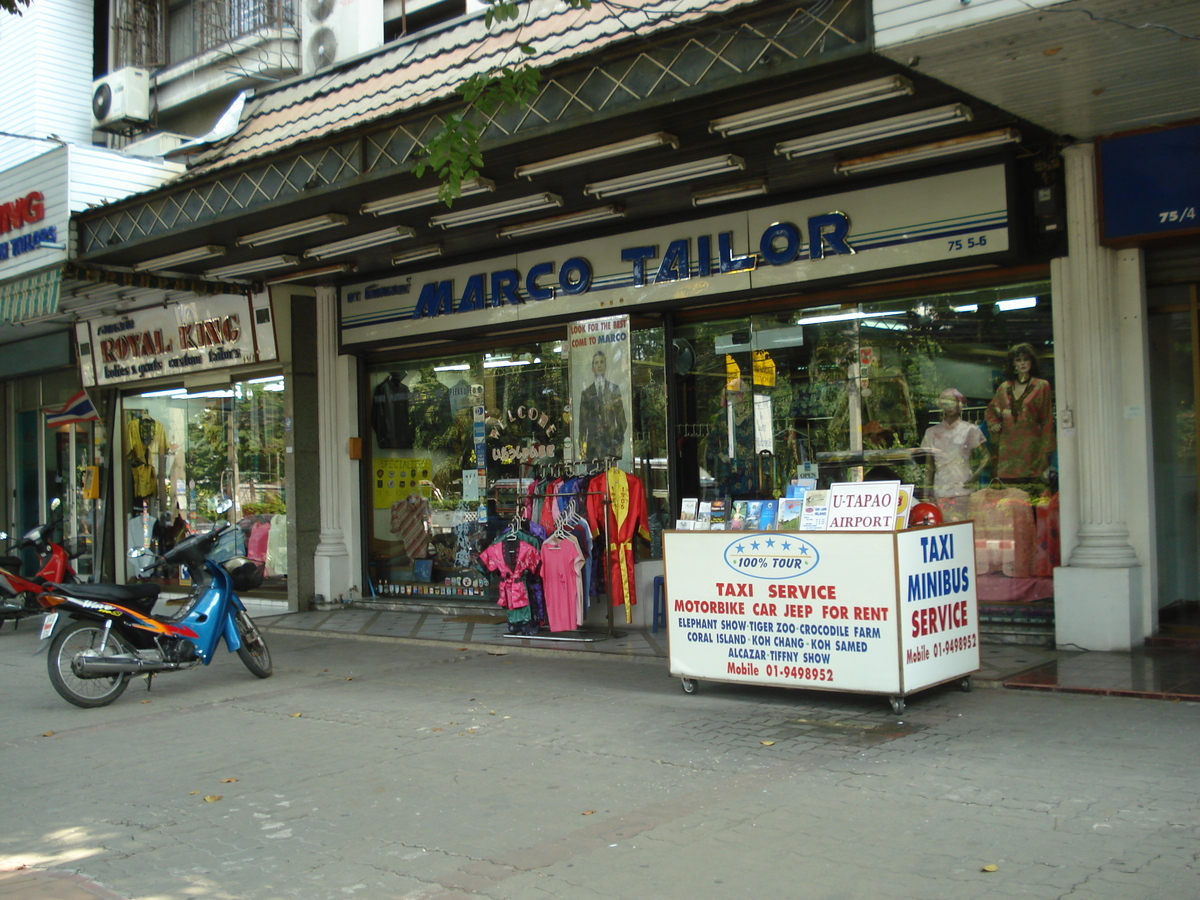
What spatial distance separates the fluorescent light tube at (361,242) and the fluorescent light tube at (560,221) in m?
0.98

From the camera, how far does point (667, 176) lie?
899cm

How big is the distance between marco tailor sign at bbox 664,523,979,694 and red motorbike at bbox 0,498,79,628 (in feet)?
23.4

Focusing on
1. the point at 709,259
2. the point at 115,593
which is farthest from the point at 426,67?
the point at 115,593

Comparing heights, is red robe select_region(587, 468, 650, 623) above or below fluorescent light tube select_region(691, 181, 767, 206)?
below

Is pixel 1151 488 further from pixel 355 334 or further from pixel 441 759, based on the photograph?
pixel 355 334

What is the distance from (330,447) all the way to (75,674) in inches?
227

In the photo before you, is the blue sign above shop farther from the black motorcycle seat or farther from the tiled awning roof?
the black motorcycle seat

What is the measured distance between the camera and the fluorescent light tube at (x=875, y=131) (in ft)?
24.7

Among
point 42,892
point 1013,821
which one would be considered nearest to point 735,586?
point 1013,821

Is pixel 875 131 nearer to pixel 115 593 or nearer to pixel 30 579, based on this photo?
pixel 115 593

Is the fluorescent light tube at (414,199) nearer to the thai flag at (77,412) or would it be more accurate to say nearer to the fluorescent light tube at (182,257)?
the fluorescent light tube at (182,257)

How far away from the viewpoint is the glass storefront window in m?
14.2

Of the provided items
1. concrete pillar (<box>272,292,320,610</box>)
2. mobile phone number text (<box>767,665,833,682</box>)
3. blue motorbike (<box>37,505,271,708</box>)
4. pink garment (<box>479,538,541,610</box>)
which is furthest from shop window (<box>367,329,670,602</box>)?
mobile phone number text (<box>767,665,833,682</box>)

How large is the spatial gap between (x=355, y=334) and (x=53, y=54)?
9.22 metres
